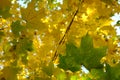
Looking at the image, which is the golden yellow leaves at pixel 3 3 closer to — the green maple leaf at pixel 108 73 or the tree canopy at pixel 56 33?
the tree canopy at pixel 56 33

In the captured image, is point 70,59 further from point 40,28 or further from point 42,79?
point 40,28

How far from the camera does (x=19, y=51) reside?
1.38 meters

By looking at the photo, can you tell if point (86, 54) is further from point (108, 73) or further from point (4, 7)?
point (4, 7)

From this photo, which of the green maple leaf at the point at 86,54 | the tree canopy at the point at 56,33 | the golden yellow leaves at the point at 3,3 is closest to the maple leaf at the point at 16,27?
the tree canopy at the point at 56,33

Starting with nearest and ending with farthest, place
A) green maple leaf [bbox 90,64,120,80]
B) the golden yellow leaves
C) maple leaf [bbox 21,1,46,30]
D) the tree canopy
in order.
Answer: green maple leaf [bbox 90,64,120,80] < the tree canopy < the golden yellow leaves < maple leaf [bbox 21,1,46,30]

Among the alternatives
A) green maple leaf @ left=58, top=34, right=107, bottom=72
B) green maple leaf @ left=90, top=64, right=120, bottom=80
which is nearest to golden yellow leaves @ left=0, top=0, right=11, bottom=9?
green maple leaf @ left=58, top=34, right=107, bottom=72

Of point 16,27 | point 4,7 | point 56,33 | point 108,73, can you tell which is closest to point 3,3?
point 4,7

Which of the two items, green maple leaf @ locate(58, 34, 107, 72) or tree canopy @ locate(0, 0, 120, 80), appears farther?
tree canopy @ locate(0, 0, 120, 80)

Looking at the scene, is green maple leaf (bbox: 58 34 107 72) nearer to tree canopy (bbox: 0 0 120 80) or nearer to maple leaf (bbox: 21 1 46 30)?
tree canopy (bbox: 0 0 120 80)

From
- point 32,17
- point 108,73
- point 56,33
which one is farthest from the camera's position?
point 56,33

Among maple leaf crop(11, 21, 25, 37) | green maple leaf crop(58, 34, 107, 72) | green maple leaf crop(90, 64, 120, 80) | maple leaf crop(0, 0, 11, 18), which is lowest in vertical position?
green maple leaf crop(90, 64, 120, 80)

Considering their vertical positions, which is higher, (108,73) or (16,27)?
(16,27)

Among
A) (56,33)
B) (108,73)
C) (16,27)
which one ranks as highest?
(56,33)

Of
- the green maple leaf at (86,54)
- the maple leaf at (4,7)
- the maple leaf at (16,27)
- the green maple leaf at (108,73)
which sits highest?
the maple leaf at (4,7)
